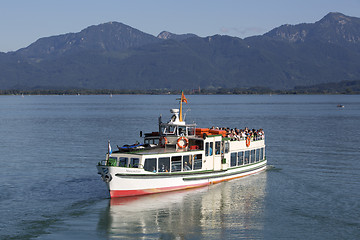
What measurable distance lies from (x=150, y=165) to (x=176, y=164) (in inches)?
102

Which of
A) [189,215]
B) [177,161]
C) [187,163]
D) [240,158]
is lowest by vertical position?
[189,215]

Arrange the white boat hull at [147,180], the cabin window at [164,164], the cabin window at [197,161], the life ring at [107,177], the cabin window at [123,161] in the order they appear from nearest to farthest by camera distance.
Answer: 1. the life ring at [107,177]
2. the white boat hull at [147,180]
3. the cabin window at [123,161]
4. the cabin window at [164,164]
5. the cabin window at [197,161]

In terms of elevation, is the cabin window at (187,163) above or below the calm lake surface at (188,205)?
above

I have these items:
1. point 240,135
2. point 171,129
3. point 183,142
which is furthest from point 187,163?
point 240,135

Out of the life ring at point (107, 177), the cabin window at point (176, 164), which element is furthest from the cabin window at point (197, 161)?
the life ring at point (107, 177)

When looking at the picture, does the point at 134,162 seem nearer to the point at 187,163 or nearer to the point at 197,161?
the point at 187,163

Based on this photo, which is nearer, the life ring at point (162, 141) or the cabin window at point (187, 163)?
the cabin window at point (187, 163)

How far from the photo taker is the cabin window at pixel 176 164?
126 ft

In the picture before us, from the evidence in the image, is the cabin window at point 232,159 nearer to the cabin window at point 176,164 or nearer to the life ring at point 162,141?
the life ring at point 162,141

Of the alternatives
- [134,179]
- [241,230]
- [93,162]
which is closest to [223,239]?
[241,230]

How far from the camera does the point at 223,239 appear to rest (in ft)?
96.0

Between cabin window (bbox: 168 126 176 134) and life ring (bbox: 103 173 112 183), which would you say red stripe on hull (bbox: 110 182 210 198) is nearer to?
life ring (bbox: 103 173 112 183)

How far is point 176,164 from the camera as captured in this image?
38.7 metres

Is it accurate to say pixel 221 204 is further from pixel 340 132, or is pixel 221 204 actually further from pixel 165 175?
pixel 340 132
